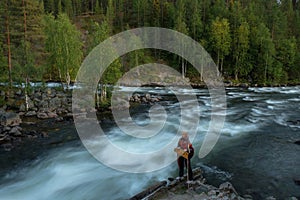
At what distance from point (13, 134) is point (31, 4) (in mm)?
20731

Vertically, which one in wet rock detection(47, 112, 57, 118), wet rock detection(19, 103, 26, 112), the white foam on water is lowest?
the white foam on water

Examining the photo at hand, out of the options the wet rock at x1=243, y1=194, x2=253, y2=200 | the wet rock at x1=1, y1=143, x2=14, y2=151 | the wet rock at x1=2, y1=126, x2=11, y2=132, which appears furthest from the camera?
the wet rock at x1=2, y1=126, x2=11, y2=132

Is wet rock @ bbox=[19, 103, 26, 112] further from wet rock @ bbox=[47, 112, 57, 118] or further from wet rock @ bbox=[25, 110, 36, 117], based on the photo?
wet rock @ bbox=[47, 112, 57, 118]

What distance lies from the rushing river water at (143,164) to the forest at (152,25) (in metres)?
10.8

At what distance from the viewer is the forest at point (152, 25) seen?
28453 mm

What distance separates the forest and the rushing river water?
10.8 m

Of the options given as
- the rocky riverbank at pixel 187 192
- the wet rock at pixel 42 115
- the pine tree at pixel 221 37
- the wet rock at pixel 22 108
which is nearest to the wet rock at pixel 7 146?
the wet rock at pixel 42 115

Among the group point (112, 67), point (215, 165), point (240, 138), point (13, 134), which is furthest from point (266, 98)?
point (13, 134)

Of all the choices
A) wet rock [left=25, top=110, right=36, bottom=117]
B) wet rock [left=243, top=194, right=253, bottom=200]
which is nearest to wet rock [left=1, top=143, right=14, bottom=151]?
wet rock [left=25, top=110, right=36, bottom=117]

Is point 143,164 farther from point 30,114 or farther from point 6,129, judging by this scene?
point 30,114

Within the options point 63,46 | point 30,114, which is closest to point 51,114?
point 30,114

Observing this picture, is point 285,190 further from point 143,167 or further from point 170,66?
point 170,66

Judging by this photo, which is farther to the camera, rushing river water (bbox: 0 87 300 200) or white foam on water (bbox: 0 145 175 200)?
rushing river water (bbox: 0 87 300 200)

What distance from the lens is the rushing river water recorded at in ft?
41.1
